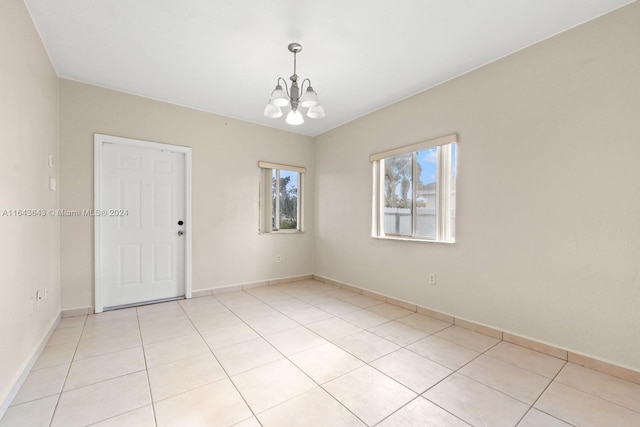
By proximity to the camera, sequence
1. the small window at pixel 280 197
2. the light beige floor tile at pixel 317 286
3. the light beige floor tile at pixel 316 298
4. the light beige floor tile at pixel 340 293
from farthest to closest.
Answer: the small window at pixel 280 197 → the light beige floor tile at pixel 317 286 → the light beige floor tile at pixel 340 293 → the light beige floor tile at pixel 316 298

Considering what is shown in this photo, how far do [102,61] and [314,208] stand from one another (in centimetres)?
338

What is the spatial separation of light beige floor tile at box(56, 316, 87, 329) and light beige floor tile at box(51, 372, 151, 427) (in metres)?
1.40

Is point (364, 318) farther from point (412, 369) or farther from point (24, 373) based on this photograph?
point (24, 373)

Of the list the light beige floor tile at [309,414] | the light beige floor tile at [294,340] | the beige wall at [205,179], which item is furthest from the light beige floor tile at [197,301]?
the light beige floor tile at [309,414]

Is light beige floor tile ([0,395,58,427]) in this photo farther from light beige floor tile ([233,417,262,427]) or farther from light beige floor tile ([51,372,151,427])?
light beige floor tile ([233,417,262,427])

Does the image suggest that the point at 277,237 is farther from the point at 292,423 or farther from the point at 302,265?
the point at 292,423

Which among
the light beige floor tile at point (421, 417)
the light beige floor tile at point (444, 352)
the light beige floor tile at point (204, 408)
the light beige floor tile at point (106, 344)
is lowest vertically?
the light beige floor tile at point (444, 352)

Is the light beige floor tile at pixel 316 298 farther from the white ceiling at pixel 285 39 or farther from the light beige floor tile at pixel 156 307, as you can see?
the white ceiling at pixel 285 39

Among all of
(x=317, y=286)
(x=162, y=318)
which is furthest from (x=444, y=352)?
(x=162, y=318)

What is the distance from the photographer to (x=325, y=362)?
6.89 ft

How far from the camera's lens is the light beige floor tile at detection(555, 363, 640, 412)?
5.50 ft

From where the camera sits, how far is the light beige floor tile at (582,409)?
150 cm

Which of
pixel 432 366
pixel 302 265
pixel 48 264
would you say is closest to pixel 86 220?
pixel 48 264

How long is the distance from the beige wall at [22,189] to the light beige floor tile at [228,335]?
1.21m
